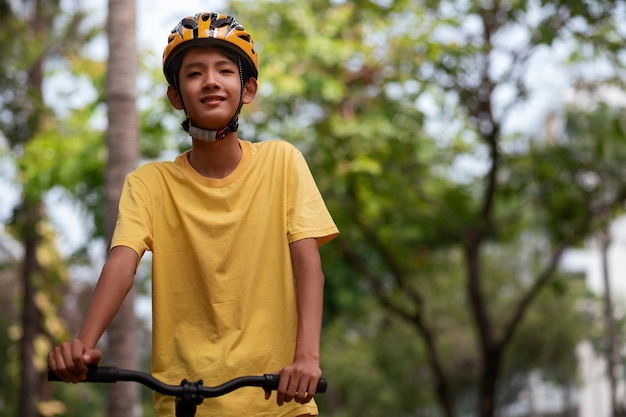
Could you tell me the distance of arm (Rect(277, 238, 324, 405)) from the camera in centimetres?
282

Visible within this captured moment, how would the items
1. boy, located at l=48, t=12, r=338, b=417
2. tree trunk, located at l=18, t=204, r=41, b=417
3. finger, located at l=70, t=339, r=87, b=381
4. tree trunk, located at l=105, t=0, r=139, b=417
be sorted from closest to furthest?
1. finger, located at l=70, t=339, r=87, b=381
2. boy, located at l=48, t=12, r=338, b=417
3. tree trunk, located at l=105, t=0, r=139, b=417
4. tree trunk, located at l=18, t=204, r=41, b=417

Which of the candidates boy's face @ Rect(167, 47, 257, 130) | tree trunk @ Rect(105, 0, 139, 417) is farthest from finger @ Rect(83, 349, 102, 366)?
tree trunk @ Rect(105, 0, 139, 417)

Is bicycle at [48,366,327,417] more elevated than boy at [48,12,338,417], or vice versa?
boy at [48,12,338,417]

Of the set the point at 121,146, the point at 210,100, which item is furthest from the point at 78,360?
the point at 121,146

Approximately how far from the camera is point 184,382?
2.87 metres

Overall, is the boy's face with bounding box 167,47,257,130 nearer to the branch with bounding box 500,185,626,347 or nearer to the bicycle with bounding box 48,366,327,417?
the bicycle with bounding box 48,366,327,417

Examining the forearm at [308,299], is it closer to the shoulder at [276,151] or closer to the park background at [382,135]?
the shoulder at [276,151]

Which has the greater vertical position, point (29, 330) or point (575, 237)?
point (575, 237)

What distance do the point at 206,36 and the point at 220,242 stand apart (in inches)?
22.4

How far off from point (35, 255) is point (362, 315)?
23.7 feet

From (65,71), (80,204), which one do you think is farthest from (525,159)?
(65,71)

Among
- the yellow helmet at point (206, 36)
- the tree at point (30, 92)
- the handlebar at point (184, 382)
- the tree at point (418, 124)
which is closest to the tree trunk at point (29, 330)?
the tree at point (30, 92)

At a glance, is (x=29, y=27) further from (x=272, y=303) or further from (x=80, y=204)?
(x=272, y=303)

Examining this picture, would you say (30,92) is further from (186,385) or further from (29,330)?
(186,385)
